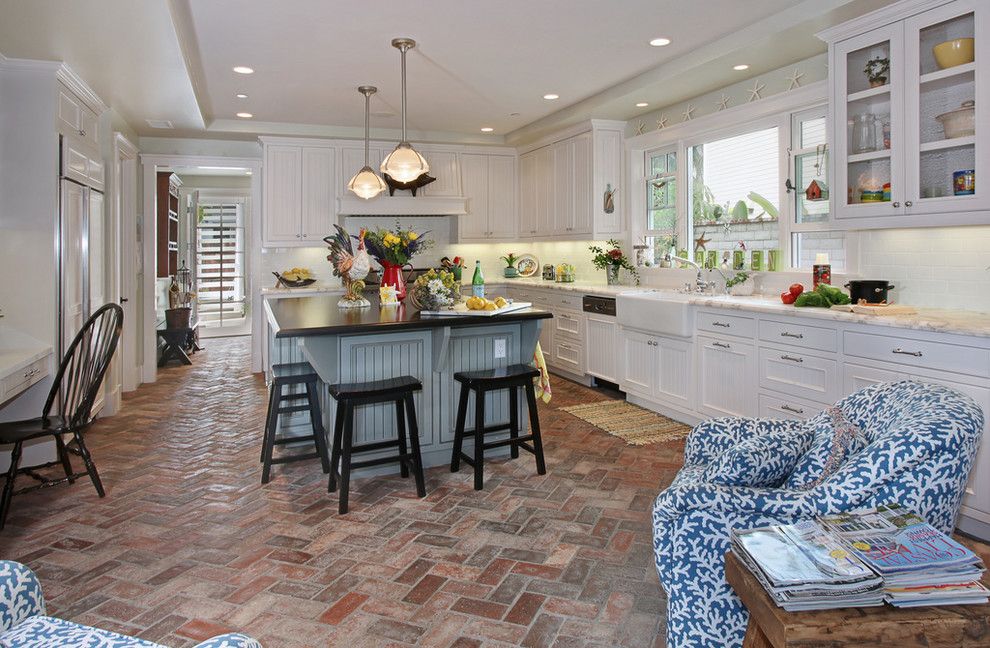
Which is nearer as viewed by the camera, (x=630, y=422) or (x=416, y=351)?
(x=416, y=351)

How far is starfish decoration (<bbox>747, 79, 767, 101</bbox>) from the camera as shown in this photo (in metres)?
4.76

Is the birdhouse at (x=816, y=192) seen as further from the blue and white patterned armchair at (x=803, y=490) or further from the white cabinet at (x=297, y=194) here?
the white cabinet at (x=297, y=194)

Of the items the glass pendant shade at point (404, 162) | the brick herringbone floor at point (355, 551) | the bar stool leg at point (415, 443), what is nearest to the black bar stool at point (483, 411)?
the brick herringbone floor at point (355, 551)

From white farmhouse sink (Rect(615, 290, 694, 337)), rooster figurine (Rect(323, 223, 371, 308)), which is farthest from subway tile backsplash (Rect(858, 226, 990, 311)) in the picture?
rooster figurine (Rect(323, 223, 371, 308))

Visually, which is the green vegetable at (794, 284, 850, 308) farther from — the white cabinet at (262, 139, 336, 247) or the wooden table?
the white cabinet at (262, 139, 336, 247)

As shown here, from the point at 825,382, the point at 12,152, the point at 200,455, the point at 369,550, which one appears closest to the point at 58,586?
the point at 369,550

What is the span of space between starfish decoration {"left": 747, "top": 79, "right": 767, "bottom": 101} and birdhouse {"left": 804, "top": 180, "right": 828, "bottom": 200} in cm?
83

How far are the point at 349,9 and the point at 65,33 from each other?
5.00 feet

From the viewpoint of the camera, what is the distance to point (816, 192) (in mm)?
4391

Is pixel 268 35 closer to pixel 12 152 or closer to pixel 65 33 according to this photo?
pixel 65 33

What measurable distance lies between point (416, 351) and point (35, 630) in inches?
101

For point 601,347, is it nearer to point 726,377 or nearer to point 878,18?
point 726,377

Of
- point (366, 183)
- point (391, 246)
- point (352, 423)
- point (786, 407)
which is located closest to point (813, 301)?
point (786, 407)

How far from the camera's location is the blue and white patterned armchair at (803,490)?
1.50 meters
